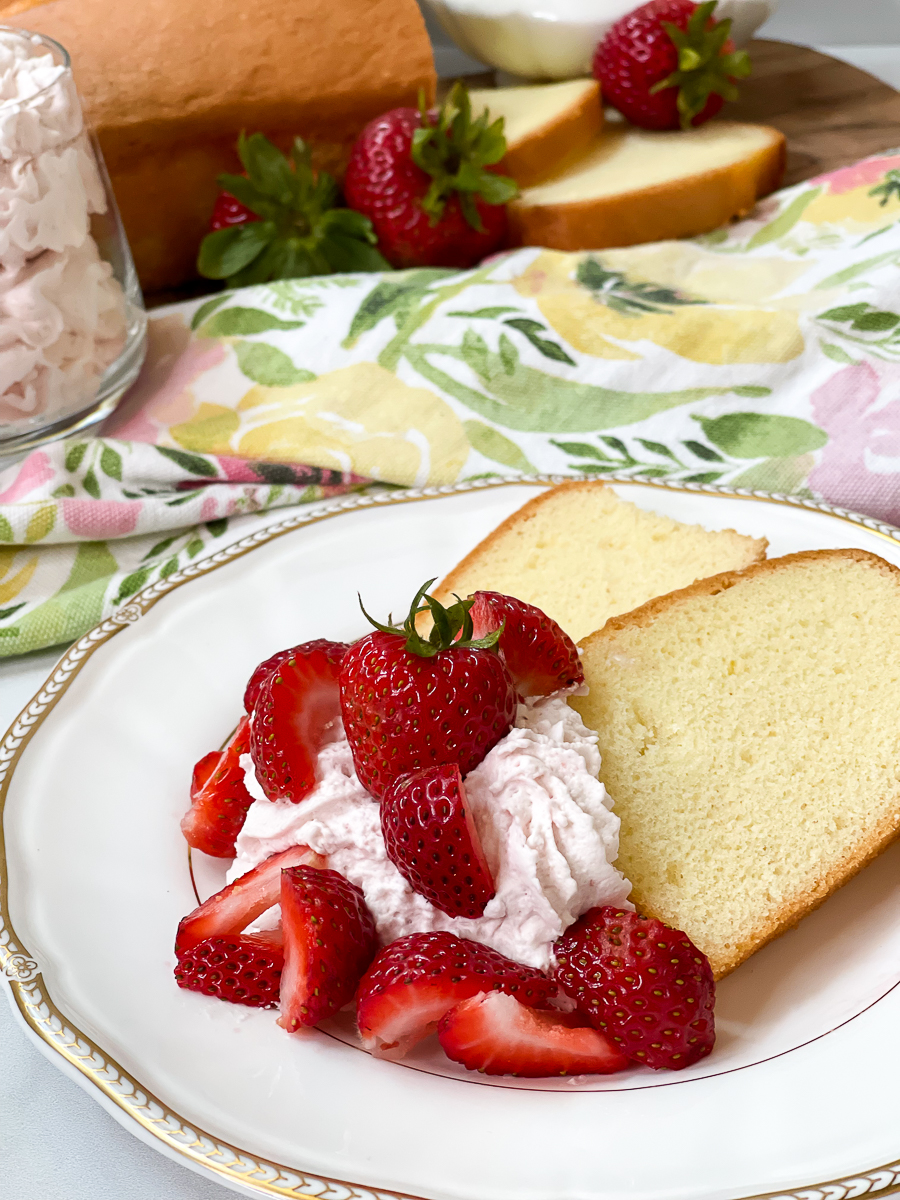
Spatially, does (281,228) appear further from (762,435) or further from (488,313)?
(762,435)

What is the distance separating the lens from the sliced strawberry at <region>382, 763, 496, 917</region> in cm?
122

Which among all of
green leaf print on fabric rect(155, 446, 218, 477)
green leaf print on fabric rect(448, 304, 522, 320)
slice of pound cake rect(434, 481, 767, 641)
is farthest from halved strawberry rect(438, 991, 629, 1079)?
green leaf print on fabric rect(448, 304, 522, 320)

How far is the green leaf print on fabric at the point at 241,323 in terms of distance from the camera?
8.36ft

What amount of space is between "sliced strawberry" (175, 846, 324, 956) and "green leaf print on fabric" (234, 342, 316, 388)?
1.35 m

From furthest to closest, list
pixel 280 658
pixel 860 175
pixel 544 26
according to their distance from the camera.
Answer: pixel 544 26, pixel 860 175, pixel 280 658

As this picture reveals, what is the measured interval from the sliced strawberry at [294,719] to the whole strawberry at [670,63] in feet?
7.18

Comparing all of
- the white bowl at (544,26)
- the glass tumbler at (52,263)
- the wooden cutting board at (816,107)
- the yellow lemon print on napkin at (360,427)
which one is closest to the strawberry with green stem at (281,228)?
the glass tumbler at (52,263)

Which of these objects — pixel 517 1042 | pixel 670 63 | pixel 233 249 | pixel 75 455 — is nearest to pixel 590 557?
pixel 517 1042

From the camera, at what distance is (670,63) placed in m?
2.99

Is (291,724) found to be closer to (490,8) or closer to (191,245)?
(191,245)

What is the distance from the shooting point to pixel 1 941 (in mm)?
1229

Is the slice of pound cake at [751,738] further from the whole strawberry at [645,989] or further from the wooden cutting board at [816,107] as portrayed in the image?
the wooden cutting board at [816,107]

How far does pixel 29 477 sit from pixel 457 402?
853 millimetres

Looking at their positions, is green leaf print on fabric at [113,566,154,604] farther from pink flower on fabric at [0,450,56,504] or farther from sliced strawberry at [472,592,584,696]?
sliced strawberry at [472,592,584,696]
